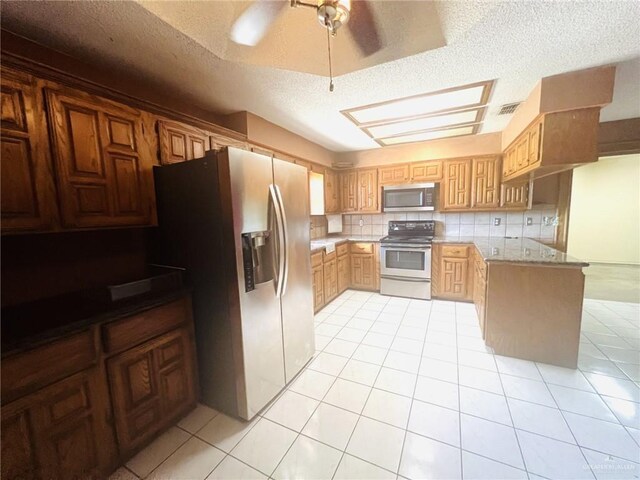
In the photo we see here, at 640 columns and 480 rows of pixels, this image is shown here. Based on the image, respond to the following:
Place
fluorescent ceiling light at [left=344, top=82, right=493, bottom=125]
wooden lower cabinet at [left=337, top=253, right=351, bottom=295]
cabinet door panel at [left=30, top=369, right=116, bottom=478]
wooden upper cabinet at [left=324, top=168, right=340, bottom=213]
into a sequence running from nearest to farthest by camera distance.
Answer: cabinet door panel at [left=30, top=369, right=116, bottom=478] → fluorescent ceiling light at [left=344, top=82, right=493, bottom=125] → wooden lower cabinet at [left=337, top=253, right=351, bottom=295] → wooden upper cabinet at [left=324, top=168, right=340, bottom=213]

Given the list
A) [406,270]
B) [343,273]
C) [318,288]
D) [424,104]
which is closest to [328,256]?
[318,288]

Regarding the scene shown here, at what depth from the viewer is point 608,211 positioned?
543cm

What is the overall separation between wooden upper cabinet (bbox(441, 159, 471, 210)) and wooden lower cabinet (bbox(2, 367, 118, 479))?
4249mm

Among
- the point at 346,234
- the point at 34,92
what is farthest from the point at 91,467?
the point at 346,234

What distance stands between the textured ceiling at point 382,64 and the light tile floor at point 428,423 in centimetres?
238

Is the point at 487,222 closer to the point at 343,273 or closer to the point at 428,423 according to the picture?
the point at 343,273

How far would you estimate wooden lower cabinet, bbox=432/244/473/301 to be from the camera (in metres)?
3.56

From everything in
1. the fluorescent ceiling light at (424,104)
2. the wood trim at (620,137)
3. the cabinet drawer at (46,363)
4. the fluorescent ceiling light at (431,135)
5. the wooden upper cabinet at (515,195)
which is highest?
the fluorescent ceiling light at (431,135)

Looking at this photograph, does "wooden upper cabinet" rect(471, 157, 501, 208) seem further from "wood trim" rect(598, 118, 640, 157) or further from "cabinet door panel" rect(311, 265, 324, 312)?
"cabinet door panel" rect(311, 265, 324, 312)

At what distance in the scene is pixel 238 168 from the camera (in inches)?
60.7

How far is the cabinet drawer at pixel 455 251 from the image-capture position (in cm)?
355

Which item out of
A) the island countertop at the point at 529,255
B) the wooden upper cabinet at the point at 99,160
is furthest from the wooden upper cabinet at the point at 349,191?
the wooden upper cabinet at the point at 99,160

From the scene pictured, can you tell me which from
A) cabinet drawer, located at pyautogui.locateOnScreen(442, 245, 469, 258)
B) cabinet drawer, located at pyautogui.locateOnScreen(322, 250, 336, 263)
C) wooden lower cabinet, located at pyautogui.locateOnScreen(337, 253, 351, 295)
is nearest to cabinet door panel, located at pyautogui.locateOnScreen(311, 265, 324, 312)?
cabinet drawer, located at pyautogui.locateOnScreen(322, 250, 336, 263)

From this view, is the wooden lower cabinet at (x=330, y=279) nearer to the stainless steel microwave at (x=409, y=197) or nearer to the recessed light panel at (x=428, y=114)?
the stainless steel microwave at (x=409, y=197)
